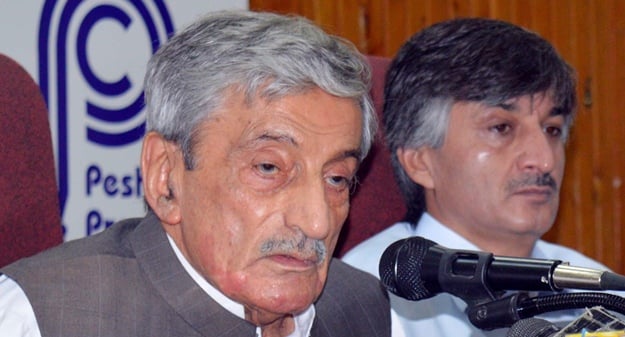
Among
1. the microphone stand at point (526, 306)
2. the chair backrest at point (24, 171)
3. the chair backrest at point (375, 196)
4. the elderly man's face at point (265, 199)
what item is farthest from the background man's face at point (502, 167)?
the microphone stand at point (526, 306)

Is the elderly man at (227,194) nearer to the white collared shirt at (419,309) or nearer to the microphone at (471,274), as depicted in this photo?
the microphone at (471,274)

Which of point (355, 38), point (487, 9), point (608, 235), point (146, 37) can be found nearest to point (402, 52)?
point (146, 37)

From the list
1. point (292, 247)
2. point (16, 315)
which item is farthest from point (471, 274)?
point (16, 315)

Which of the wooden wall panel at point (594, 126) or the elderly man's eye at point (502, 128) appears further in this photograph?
the wooden wall panel at point (594, 126)

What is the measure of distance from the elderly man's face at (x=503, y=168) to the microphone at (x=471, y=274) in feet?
3.60

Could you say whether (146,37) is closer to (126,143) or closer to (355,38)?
(126,143)

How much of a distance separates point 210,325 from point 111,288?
0.54ft

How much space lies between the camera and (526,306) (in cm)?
130

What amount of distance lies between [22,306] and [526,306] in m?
0.75

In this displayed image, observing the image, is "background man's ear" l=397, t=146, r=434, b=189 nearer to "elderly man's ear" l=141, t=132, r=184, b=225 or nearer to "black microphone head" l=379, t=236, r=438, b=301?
"elderly man's ear" l=141, t=132, r=184, b=225

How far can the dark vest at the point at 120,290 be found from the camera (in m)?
1.58

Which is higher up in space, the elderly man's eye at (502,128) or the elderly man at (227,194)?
the elderly man at (227,194)

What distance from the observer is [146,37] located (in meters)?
2.49

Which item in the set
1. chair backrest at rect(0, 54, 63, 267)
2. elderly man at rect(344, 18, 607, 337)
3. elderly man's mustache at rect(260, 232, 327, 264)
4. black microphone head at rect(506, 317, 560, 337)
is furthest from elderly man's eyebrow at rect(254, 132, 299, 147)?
elderly man at rect(344, 18, 607, 337)
